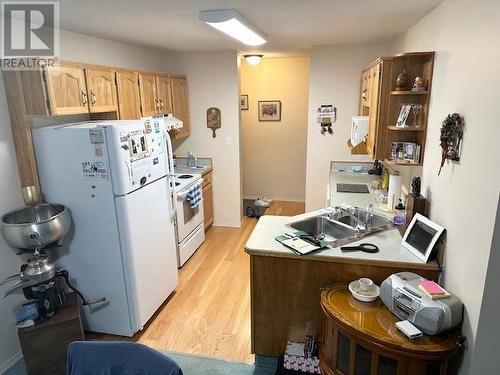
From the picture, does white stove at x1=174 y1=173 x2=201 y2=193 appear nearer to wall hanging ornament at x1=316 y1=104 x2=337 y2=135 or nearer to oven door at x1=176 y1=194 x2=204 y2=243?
oven door at x1=176 y1=194 x2=204 y2=243

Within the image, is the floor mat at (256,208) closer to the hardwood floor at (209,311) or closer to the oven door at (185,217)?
the hardwood floor at (209,311)

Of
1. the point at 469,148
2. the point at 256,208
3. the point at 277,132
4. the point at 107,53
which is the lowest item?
the point at 256,208

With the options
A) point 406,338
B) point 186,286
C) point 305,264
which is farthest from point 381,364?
point 186,286

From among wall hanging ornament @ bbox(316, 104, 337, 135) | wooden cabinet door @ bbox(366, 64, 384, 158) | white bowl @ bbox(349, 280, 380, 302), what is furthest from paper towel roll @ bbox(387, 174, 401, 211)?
wall hanging ornament @ bbox(316, 104, 337, 135)

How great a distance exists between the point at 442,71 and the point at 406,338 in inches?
62.2

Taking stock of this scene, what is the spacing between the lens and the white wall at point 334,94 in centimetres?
409

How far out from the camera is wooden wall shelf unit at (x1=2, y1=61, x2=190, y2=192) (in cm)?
227

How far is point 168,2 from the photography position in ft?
6.53

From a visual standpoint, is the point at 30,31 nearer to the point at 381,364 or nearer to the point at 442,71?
the point at 442,71

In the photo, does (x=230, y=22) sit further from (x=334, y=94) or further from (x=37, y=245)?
(x=334, y=94)

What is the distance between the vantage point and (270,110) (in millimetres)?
5848

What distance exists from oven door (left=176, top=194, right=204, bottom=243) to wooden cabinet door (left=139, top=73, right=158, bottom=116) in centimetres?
98

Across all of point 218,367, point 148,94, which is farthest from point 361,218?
point 148,94

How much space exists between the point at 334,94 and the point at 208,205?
88.8 inches
